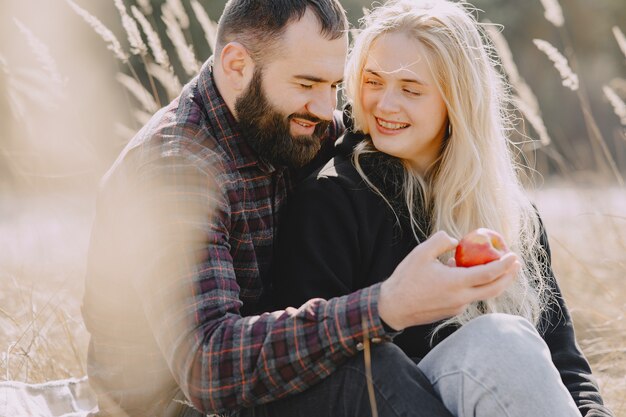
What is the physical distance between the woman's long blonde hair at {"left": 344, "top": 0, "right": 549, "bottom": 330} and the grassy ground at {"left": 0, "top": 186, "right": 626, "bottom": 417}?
46 centimetres

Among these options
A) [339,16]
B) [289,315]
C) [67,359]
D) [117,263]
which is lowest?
[67,359]

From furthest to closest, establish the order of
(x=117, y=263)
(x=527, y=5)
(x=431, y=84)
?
(x=527, y=5) < (x=431, y=84) < (x=117, y=263)

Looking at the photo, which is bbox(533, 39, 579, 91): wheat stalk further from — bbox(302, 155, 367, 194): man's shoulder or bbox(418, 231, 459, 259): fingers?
bbox(418, 231, 459, 259): fingers

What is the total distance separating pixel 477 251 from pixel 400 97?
2.39 feet

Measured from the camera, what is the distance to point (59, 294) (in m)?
3.20

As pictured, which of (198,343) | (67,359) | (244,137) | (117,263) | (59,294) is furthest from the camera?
(59,294)

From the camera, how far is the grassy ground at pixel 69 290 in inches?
110

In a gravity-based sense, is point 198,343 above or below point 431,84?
below

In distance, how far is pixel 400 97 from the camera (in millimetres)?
2455

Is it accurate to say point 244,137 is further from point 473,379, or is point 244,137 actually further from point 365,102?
point 473,379

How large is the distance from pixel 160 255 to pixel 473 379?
724 millimetres

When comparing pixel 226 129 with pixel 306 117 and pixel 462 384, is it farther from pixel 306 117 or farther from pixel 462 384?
pixel 462 384

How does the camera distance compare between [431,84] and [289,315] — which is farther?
[431,84]

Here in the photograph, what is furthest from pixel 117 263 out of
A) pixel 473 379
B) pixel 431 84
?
pixel 431 84
